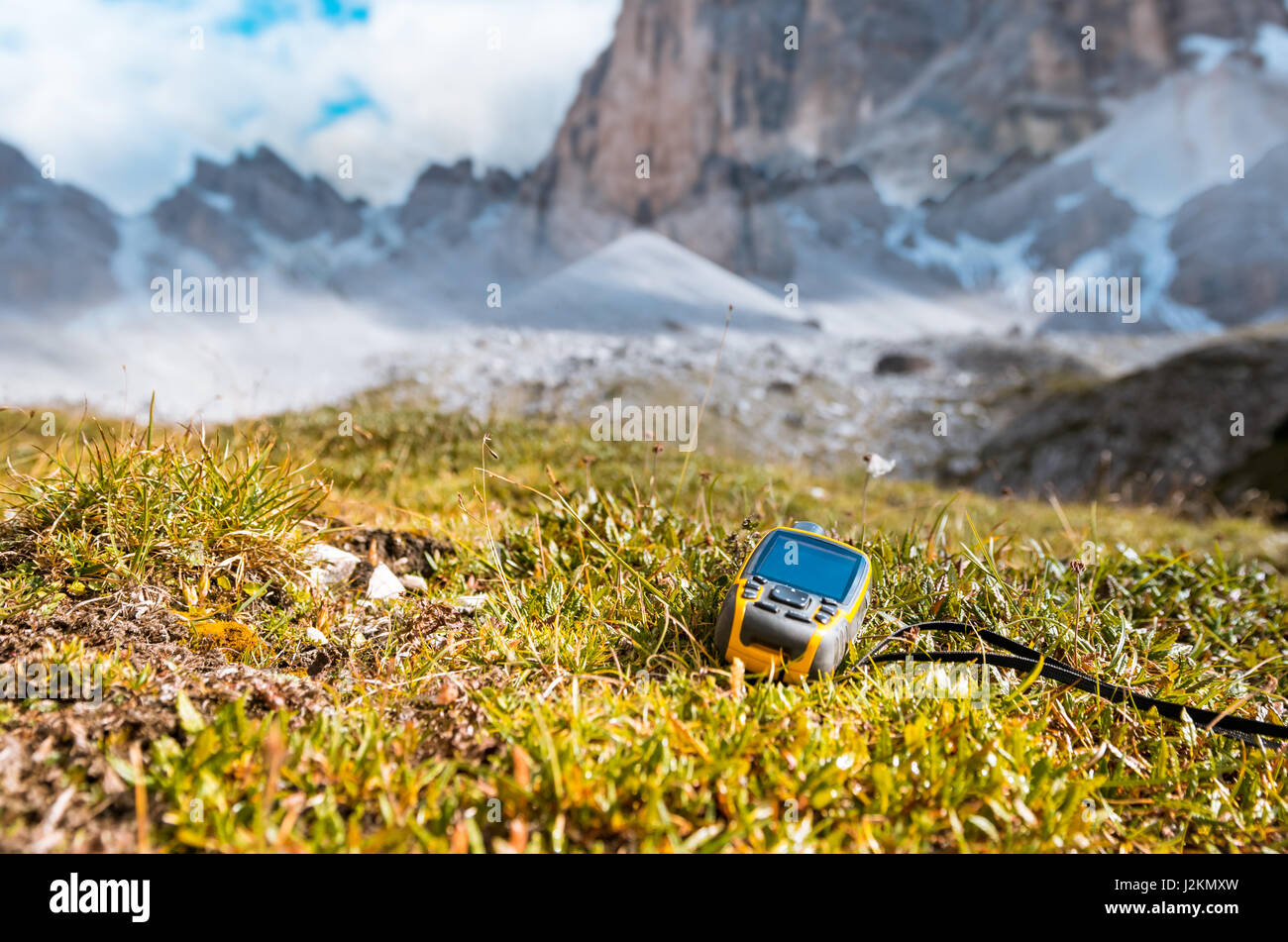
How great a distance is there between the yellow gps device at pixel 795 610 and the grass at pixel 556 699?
109 millimetres

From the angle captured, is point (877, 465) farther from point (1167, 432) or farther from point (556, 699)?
point (1167, 432)

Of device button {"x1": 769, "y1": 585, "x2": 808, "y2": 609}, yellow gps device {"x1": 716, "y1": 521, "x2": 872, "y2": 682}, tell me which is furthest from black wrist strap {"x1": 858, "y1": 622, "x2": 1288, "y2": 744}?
device button {"x1": 769, "y1": 585, "x2": 808, "y2": 609}

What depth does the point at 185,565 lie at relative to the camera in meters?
2.76

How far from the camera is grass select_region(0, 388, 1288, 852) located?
1.74m

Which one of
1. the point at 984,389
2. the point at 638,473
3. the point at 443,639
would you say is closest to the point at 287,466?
the point at 443,639

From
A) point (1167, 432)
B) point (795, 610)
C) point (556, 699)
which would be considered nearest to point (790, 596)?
point (795, 610)

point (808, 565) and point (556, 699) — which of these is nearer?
point (556, 699)

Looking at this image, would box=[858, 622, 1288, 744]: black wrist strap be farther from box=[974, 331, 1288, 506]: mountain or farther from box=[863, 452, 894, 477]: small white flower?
box=[974, 331, 1288, 506]: mountain

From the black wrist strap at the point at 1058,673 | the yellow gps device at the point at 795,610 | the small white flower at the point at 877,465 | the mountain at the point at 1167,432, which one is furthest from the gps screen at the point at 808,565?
the mountain at the point at 1167,432

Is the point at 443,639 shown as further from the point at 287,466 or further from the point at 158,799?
the point at 287,466

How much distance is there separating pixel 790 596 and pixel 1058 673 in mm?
1056

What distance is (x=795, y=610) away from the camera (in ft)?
7.36

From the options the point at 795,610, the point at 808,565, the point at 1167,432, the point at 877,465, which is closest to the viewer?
the point at 795,610

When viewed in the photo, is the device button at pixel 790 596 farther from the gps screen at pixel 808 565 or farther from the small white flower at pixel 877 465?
the small white flower at pixel 877 465
